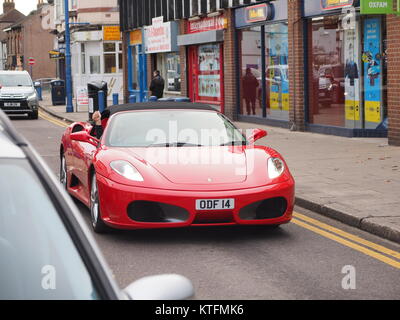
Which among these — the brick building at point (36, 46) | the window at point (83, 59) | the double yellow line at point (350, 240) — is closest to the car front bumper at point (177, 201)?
the double yellow line at point (350, 240)

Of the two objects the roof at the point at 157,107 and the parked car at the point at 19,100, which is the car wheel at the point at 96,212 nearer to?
the roof at the point at 157,107

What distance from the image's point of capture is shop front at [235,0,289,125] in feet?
75.1

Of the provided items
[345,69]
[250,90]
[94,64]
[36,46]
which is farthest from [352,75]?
[36,46]

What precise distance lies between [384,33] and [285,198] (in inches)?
406

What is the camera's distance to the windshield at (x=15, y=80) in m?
33.4

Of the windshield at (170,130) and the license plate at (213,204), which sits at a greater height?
the windshield at (170,130)

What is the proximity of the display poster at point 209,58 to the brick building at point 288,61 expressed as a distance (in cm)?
3

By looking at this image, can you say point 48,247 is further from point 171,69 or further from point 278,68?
point 171,69

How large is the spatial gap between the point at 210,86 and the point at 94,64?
904 inches

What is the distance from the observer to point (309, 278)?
6.75 m

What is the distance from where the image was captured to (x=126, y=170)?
325 inches

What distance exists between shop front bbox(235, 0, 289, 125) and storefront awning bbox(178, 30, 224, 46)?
0.85 metres
